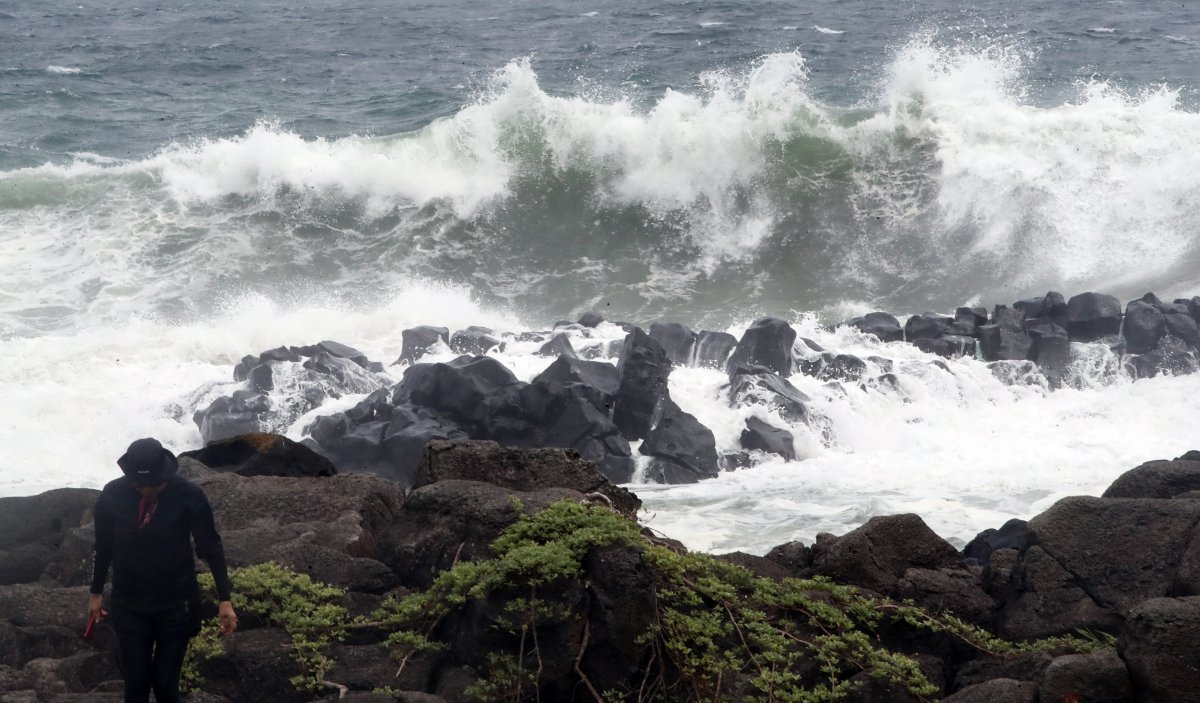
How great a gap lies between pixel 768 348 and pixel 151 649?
33.4 ft

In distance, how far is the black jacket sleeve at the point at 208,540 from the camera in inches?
221

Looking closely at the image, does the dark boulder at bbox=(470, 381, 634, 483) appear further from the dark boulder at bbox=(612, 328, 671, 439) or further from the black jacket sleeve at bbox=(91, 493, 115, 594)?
the black jacket sleeve at bbox=(91, 493, 115, 594)

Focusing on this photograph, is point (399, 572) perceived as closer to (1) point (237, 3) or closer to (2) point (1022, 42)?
(2) point (1022, 42)

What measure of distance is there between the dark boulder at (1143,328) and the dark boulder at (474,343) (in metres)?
7.95

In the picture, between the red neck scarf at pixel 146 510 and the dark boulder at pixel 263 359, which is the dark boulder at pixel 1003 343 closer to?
the dark boulder at pixel 263 359

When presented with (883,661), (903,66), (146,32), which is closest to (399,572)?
(883,661)

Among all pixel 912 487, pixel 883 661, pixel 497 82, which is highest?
pixel 497 82

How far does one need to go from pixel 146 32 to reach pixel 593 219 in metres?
19.7

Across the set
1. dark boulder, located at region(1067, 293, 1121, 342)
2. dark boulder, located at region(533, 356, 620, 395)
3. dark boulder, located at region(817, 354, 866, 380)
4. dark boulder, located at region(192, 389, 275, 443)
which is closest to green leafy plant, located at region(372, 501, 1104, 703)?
dark boulder, located at region(533, 356, 620, 395)

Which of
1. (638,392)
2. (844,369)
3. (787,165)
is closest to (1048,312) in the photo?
(844,369)

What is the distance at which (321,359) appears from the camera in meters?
14.3

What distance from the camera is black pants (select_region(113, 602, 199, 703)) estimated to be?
5480 mm

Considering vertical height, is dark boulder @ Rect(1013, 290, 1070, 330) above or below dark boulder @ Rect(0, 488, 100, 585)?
below

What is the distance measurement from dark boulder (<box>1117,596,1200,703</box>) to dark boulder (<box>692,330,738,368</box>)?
9.48 m
